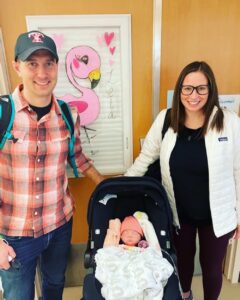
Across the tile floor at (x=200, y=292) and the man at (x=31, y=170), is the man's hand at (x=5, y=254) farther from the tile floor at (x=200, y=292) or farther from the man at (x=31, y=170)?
the tile floor at (x=200, y=292)

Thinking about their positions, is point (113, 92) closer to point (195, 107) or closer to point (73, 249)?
point (195, 107)

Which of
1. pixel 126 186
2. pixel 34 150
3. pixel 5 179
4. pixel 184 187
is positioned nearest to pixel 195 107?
pixel 184 187

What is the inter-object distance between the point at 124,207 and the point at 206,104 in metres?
0.72

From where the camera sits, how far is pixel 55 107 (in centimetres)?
124

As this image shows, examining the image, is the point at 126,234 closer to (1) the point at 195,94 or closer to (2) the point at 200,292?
(1) the point at 195,94

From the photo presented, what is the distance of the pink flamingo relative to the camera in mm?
1511

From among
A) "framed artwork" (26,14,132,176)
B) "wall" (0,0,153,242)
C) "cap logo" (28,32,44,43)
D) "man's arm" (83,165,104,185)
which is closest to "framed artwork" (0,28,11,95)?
"wall" (0,0,153,242)

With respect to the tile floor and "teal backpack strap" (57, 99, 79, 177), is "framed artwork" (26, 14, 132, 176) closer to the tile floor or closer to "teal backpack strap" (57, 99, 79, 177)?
"teal backpack strap" (57, 99, 79, 177)

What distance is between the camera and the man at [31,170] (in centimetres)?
111

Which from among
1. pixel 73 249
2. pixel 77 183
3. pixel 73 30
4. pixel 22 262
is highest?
pixel 73 30

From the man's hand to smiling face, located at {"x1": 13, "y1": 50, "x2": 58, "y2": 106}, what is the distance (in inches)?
26.2

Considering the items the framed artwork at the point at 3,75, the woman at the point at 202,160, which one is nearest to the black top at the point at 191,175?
the woman at the point at 202,160

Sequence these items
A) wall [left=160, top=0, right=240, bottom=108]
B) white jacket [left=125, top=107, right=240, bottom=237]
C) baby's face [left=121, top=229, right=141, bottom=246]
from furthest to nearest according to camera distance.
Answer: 1. wall [left=160, top=0, right=240, bottom=108]
2. baby's face [left=121, top=229, right=141, bottom=246]
3. white jacket [left=125, top=107, right=240, bottom=237]

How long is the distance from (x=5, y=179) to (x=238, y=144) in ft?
3.70
